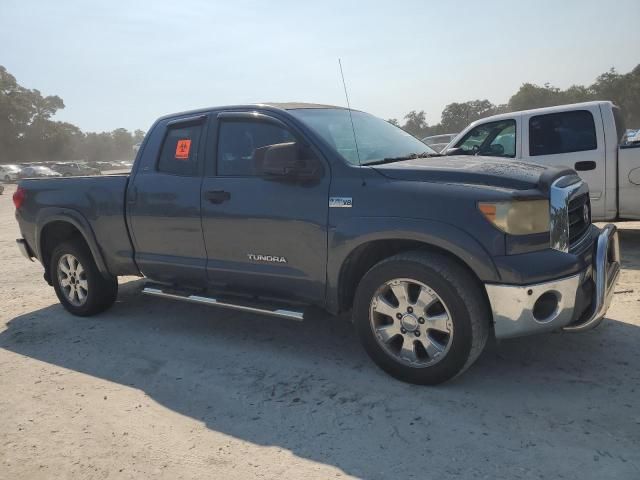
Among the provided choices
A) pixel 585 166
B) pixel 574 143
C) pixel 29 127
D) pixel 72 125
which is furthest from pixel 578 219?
pixel 72 125

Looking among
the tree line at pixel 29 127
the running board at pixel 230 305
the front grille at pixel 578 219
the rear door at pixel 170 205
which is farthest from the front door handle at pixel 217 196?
the tree line at pixel 29 127

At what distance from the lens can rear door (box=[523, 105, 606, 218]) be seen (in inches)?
261

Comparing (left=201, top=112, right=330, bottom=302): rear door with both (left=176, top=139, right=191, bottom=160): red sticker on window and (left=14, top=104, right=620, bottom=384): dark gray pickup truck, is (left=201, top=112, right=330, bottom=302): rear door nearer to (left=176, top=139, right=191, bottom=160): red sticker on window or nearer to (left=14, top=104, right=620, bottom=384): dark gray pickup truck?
(left=14, top=104, right=620, bottom=384): dark gray pickup truck

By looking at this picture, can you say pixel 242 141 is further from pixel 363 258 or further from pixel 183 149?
pixel 363 258

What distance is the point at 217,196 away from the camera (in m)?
4.04

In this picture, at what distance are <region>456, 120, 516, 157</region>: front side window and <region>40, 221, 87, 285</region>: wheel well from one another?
4.88 meters

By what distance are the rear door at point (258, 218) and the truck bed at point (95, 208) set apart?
1.04 m

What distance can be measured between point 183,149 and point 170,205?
49cm

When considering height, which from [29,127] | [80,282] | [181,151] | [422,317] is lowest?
[80,282]

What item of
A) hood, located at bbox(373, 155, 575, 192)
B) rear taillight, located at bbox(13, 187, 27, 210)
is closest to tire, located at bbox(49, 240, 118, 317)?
rear taillight, located at bbox(13, 187, 27, 210)

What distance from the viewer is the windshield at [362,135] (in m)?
3.78

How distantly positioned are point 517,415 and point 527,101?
204ft

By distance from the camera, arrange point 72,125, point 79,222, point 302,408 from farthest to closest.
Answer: point 72,125 → point 79,222 → point 302,408

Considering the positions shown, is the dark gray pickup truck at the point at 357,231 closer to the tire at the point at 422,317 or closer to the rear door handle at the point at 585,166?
the tire at the point at 422,317
